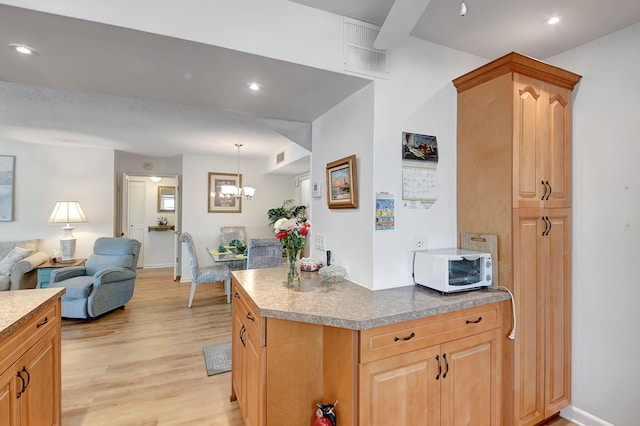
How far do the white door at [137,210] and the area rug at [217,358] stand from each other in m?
4.71

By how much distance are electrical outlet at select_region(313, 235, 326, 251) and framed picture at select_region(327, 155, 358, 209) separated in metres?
0.30

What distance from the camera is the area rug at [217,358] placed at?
2568 millimetres

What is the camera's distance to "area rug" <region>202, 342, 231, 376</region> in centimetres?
257

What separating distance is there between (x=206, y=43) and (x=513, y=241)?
195 cm

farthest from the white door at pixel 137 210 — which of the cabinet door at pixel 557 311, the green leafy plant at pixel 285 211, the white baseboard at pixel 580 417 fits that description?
the white baseboard at pixel 580 417

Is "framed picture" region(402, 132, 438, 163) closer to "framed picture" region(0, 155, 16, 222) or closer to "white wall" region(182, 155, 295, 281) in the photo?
"white wall" region(182, 155, 295, 281)

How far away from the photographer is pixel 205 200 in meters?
5.73

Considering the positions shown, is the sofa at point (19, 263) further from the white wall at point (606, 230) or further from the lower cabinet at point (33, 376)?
the white wall at point (606, 230)

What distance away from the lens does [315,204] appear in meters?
2.49

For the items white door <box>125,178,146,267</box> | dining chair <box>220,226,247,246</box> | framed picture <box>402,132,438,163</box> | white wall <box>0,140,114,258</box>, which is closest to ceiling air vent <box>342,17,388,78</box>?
framed picture <box>402,132,438,163</box>

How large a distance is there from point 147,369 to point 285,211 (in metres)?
3.78

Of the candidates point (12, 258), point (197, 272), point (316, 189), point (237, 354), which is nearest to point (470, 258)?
point (316, 189)

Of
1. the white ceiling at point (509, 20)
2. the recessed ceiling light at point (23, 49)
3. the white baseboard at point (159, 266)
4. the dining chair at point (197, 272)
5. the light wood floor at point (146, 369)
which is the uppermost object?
the white ceiling at point (509, 20)

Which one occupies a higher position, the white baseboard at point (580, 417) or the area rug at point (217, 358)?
the white baseboard at point (580, 417)
